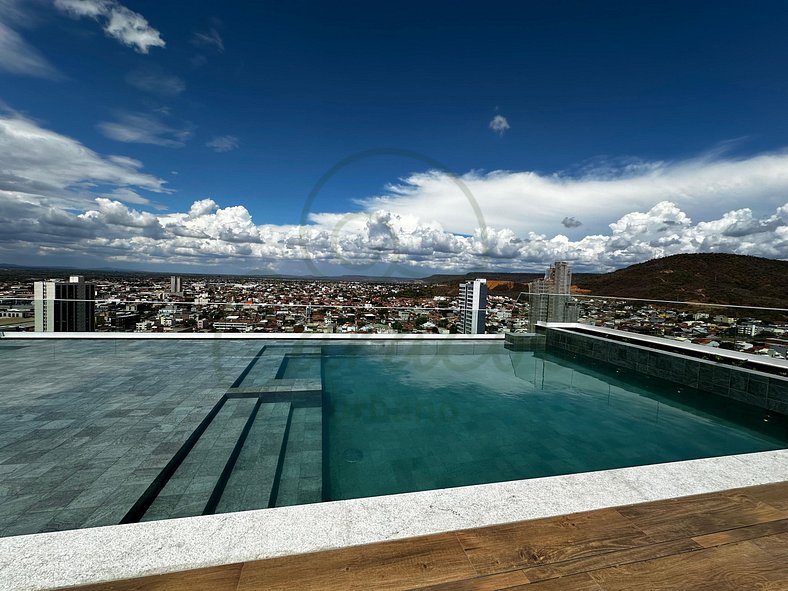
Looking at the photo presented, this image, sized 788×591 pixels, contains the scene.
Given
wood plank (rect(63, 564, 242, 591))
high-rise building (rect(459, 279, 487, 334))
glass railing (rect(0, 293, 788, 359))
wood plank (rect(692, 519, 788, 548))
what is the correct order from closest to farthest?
1. wood plank (rect(63, 564, 242, 591))
2. wood plank (rect(692, 519, 788, 548))
3. glass railing (rect(0, 293, 788, 359))
4. high-rise building (rect(459, 279, 487, 334))

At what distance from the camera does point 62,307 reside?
6.69 m

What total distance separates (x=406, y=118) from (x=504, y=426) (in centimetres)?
855

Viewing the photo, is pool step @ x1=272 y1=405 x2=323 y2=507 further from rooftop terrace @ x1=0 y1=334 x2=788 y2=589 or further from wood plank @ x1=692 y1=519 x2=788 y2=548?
wood plank @ x1=692 y1=519 x2=788 y2=548

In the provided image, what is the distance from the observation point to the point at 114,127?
8.78 m

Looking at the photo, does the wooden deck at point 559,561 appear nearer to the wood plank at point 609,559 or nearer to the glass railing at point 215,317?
the wood plank at point 609,559

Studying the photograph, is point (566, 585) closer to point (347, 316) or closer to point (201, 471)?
point (201, 471)

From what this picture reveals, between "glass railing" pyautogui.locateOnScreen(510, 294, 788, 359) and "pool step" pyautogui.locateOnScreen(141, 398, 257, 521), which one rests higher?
"glass railing" pyautogui.locateOnScreen(510, 294, 788, 359)

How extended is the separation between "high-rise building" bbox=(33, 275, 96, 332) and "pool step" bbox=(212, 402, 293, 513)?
19.4ft

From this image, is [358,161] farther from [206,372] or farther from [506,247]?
[206,372]

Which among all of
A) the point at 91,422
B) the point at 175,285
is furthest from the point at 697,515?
the point at 175,285

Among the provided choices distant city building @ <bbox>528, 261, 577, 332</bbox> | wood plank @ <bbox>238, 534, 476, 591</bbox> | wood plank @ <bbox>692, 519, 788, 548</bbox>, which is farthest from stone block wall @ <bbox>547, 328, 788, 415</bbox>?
wood plank @ <bbox>238, 534, 476, 591</bbox>

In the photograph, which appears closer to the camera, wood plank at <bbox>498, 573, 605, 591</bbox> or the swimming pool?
wood plank at <bbox>498, 573, 605, 591</bbox>

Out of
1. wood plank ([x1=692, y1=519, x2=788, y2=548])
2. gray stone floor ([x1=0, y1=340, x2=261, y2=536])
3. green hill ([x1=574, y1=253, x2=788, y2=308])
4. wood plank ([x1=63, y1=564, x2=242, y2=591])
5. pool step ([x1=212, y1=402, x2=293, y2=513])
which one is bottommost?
pool step ([x1=212, y1=402, x2=293, y2=513])

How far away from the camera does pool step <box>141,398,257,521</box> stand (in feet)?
6.13
